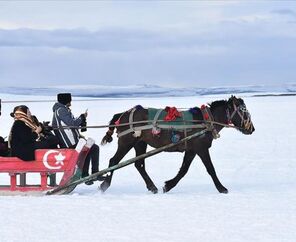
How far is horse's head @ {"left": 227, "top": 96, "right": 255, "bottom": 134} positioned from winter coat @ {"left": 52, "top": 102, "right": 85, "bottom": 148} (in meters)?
2.16

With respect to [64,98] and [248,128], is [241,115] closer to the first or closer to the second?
[248,128]

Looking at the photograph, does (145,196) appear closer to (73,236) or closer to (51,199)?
(51,199)

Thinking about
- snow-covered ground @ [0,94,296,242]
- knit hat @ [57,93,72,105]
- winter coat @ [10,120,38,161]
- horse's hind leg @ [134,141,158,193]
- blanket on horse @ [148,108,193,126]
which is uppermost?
knit hat @ [57,93,72,105]

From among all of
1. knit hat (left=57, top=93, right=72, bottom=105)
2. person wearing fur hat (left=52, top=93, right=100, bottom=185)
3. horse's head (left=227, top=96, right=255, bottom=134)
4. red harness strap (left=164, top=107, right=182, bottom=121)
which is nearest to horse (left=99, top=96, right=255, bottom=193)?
horse's head (left=227, top=96, right=255, bottom=134)

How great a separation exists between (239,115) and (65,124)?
2.52 metres

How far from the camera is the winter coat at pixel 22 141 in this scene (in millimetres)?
9625

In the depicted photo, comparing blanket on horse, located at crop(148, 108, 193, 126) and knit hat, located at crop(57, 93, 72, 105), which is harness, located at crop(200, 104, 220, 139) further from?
knit hat, located at crop(57, 93, 72, 105)

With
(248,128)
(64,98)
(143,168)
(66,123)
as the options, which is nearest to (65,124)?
(66,123)

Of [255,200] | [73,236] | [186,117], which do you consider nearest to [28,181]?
[186,117]

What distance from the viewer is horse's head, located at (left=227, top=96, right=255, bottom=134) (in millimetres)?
10570

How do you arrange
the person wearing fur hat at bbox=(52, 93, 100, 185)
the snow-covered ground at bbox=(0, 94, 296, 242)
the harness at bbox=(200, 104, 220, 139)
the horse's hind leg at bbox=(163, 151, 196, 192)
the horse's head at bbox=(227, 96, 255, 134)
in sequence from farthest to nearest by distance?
the horse's head at bbox=(227, 96, 255, 134) < the horse's hind leg at bbox=(163, 151, 196, 192) < the harness at bbox=(200, 104, 220, 139) < the person wearing fur hat at bbox=(52, 93, 100, 185) < the snow-covered ground at bbox=(0, 94, 296, 242)

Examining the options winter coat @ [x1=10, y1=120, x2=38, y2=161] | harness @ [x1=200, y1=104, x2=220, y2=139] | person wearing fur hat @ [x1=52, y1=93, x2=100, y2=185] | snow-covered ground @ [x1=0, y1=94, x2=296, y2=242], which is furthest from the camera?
harness @ [x1=200, y1=104, x2=220, y2=139]

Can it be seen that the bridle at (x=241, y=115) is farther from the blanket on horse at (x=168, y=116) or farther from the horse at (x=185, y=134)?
the blanket on horse at (x=168, y=116)

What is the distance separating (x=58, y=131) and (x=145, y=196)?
150cm
